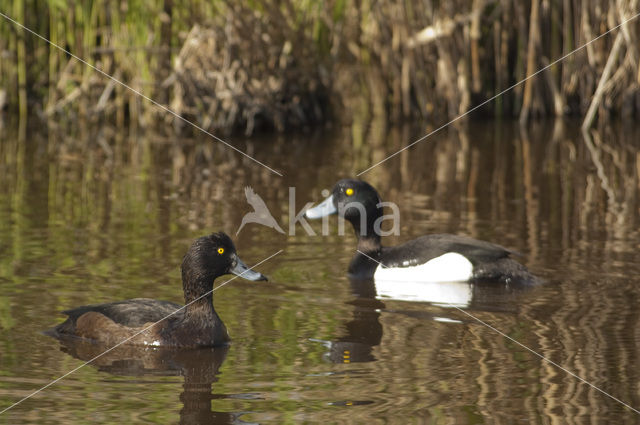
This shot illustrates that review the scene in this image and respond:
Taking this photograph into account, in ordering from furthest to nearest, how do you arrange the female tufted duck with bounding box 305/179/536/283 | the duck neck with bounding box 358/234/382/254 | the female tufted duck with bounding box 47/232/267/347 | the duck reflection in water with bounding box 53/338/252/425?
the duck neck with bounding box 358/234/382/254 < the female tufted duck with bounding box 305/179/536/283 < the female tufted duck with bounding box 47/232/267/347 < the duck reflection in water with bounding box 53/338/252/425

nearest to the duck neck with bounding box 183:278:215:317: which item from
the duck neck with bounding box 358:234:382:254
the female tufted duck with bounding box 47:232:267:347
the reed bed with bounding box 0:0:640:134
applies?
the female tufted duck with bounding box 47:232:267:347

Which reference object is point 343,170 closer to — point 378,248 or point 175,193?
point 175,193

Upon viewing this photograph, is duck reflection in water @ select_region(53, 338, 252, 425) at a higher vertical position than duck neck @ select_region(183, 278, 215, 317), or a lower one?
lower

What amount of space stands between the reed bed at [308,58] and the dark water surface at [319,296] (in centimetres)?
155

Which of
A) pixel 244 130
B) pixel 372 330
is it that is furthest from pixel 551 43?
pixel 372 330

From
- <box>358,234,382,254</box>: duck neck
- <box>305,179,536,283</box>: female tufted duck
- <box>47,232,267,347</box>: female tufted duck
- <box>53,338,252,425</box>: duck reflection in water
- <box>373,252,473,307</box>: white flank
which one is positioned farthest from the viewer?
<box>358,234,382,254</box>: duck neck

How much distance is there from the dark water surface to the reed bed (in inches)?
60.9

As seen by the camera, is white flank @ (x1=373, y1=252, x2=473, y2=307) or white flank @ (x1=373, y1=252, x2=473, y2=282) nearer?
white flank @ (x1=373, y1=252, x2=473, y2=307)

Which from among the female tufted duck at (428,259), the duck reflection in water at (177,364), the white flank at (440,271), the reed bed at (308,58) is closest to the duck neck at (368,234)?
the female tufted duck at (428,259)

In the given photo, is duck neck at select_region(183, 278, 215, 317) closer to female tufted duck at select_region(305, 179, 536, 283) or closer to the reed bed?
female tufted duck at select_region(305, 179, 536, 283)

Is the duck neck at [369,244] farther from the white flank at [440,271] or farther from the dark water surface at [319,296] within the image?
the white flank at [440,271]

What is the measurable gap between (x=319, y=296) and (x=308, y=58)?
8658mm

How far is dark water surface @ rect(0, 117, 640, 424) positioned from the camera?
5.83 m

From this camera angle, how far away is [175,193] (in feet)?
40.2
